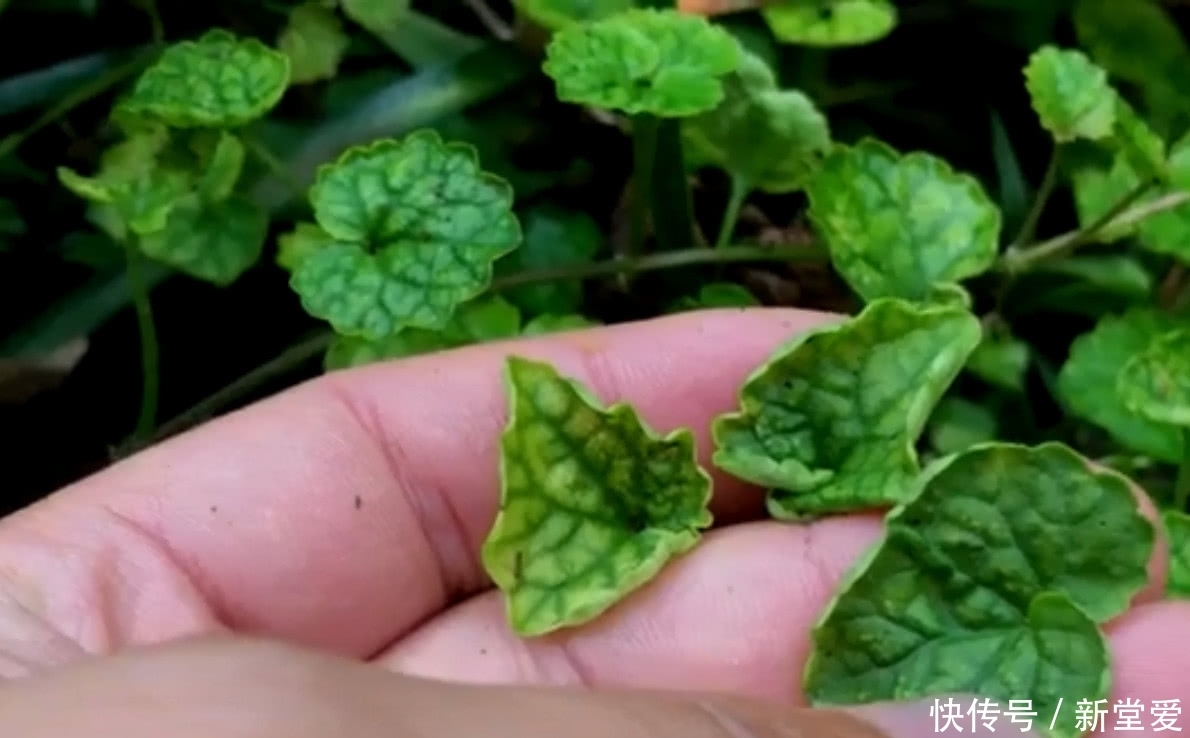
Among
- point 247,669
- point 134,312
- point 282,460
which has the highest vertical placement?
point 247,669

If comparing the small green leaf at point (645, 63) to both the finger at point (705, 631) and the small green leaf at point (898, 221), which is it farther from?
the finger at point (705, 631)

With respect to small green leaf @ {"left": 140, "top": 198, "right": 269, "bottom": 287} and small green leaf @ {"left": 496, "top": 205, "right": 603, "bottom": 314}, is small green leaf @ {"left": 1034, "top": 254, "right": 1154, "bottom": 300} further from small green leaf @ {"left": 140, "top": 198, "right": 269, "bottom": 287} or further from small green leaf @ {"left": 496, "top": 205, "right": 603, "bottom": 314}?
small green leaf @ {"left": 140, "top": 198, "right": 269, "bottom": 287}

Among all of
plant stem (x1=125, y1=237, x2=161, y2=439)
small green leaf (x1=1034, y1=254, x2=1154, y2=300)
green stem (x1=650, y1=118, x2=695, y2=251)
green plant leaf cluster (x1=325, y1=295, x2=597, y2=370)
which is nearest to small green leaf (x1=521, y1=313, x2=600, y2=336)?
green plant leaf cluster (x1=325, y1=295, x2=597, y2=370)

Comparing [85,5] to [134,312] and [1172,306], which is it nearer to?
[134,312]

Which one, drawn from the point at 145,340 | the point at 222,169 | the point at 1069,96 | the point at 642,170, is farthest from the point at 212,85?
the point at 1069,96

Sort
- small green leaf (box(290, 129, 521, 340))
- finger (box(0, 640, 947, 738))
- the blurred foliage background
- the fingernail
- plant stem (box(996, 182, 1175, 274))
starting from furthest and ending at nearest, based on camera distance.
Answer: the blurred foliage background → plant stem (box(996, 182, 1175, 274)) → small green leaf (box(290, 129, 521, 340)) → the fingernail → finger (box(0, 640, 947, 738))

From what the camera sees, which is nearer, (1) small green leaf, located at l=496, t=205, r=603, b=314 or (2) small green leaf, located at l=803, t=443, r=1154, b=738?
(2) small green leaf, located at l=803, t=443, r=1154, b=738

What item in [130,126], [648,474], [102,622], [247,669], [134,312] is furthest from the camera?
[134,312]

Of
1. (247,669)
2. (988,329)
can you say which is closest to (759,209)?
(988,329)
